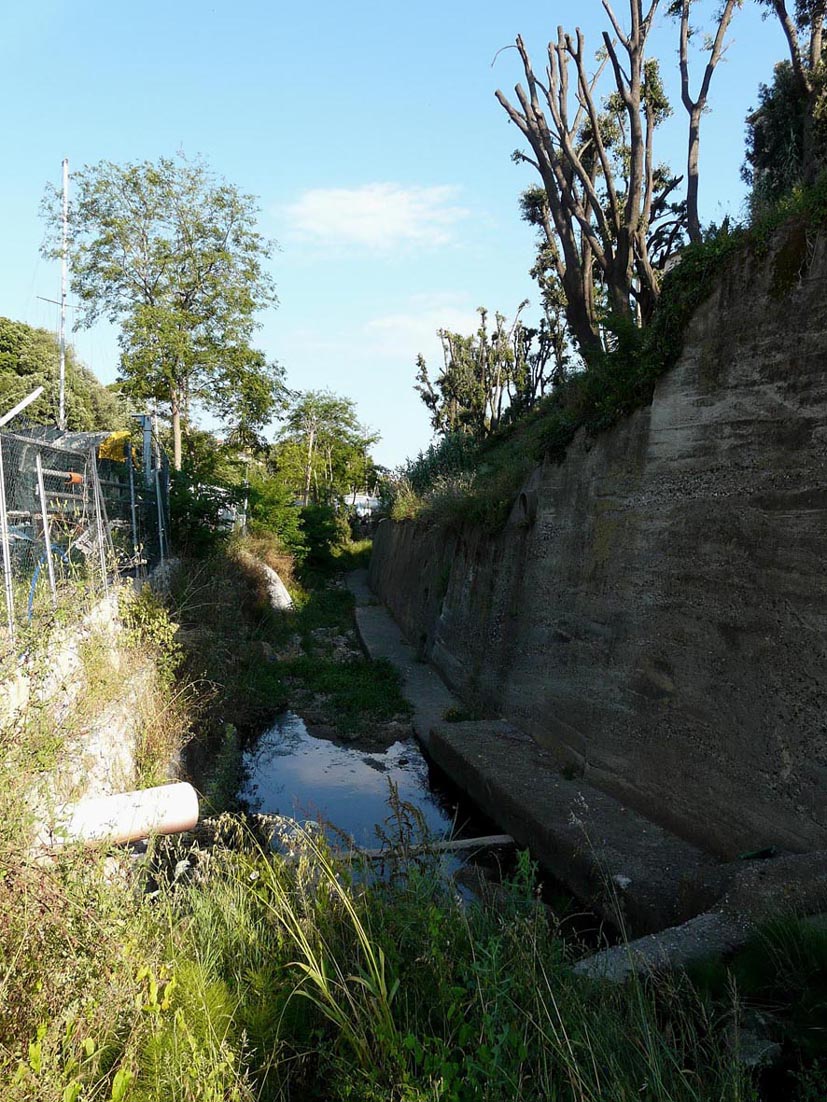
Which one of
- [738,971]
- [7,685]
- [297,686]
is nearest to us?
[738,971]

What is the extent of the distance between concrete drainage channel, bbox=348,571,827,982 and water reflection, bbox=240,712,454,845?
1.32ft

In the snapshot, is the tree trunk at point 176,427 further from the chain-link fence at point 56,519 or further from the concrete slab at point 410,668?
the chain-link fence at point 56,519

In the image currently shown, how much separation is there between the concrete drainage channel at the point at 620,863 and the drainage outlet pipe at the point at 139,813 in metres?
2.82

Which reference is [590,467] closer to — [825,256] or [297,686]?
[825,256]

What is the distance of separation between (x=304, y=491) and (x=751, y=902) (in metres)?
37.0

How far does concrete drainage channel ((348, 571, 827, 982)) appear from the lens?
351 cm

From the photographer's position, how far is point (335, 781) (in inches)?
330

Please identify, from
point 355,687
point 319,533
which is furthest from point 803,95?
point 319,533

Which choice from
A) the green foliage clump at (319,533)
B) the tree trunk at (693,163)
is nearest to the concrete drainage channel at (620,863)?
the tree trunk at (693,163)

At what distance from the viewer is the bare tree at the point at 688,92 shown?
11.9 meters

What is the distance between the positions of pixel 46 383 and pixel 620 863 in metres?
32.9

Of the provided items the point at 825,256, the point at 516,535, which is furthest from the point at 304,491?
the point at 825,256

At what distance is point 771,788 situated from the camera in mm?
4734

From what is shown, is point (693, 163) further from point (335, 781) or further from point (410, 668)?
point (335, 781)
